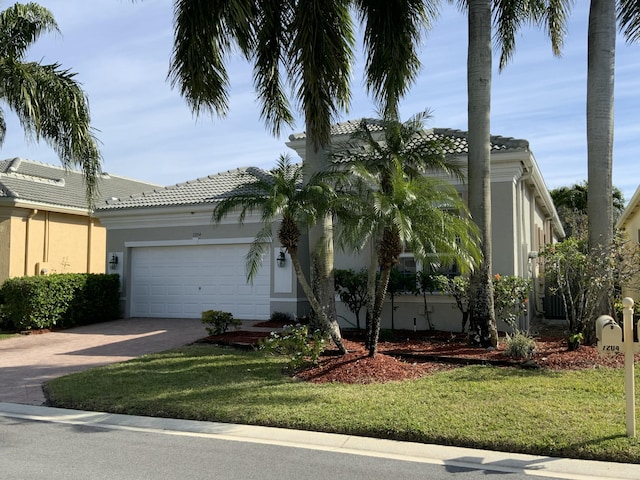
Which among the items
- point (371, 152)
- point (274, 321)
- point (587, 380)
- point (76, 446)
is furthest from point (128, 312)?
point (587, 380)

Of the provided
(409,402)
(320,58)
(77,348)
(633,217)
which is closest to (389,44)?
(320,58)

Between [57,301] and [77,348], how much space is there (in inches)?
147

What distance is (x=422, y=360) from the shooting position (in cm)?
1063

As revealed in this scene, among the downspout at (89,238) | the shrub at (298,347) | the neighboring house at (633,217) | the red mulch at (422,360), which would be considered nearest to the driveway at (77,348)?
the red mulch at (422,360)

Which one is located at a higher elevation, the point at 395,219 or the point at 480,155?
the point at 480,155

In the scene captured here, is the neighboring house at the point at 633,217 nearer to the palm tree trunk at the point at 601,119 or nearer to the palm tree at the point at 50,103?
the palm tree trunk at the point at 601,119

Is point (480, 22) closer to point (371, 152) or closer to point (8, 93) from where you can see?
point (371, 152)

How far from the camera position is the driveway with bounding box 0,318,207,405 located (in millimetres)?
10078

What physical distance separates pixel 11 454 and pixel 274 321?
407 inches

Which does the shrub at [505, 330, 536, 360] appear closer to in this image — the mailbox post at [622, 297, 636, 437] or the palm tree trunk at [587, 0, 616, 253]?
the palm tree trunk at [587, 0, 616, 253]

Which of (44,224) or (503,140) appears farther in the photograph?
(44,224)

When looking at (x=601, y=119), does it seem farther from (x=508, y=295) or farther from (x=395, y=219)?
(x=395, y=219)

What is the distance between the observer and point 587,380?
862cm

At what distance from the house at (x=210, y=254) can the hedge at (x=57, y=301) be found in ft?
2.53
